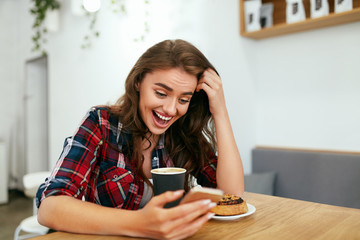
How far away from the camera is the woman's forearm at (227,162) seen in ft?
3.95

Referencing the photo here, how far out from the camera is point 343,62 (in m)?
2.18

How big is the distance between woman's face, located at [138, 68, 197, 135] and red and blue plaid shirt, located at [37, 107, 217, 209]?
0.43ft

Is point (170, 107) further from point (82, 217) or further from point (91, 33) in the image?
point (91, 33)

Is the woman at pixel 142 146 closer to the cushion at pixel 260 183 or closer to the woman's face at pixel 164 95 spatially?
the woman's face at pixel 164 95

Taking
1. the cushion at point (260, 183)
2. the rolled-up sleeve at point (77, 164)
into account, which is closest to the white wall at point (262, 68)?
the cushion at point (260, 183)

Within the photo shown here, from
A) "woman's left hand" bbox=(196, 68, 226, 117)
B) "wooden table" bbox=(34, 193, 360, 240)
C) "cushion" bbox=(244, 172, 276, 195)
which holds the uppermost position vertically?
"woman's left hand" bbox=(196, 68, 226, 117)

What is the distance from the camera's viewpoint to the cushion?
2.18m

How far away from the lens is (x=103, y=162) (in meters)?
1.14

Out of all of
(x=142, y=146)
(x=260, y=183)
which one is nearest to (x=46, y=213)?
(x=142, y=146)

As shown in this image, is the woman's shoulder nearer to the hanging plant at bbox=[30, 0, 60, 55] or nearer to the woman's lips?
the woman's lips

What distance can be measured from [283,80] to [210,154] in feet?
4.44

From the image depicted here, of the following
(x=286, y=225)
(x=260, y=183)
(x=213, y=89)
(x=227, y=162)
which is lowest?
(x=260, y=183)

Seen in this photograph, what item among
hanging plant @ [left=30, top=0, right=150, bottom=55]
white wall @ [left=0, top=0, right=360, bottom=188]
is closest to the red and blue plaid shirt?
white wall @ [left=0, top=0, right=360, bottom=188]

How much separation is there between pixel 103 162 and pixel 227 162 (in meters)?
0.45
